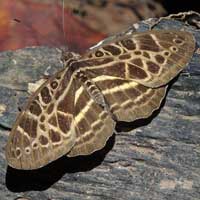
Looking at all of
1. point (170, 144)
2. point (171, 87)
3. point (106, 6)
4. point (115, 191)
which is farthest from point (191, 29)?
point (106, 6)

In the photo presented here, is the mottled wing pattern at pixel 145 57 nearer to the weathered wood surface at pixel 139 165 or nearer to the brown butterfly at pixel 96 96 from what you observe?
the brown butterfly at pixel 96 96

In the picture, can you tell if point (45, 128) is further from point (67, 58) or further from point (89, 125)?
point (67, 58)

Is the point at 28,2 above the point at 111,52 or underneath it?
underneath

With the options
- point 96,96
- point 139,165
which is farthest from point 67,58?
point 139,165

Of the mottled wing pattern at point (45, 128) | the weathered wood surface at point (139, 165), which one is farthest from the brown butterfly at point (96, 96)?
the weathered wood surface at point (139, 165)

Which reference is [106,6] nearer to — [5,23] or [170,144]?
[5,23]

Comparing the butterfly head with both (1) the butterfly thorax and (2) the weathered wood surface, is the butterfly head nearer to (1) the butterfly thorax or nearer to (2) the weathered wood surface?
(1) the butterfly thorax
